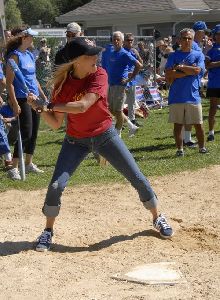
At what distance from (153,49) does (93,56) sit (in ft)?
49.4

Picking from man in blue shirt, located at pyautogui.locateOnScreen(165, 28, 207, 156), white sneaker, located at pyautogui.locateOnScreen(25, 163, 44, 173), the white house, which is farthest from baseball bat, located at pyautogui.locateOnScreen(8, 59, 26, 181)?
the white house

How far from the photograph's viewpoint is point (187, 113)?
9656 mm

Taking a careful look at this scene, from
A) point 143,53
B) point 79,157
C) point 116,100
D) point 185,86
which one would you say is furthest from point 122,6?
point 79,157

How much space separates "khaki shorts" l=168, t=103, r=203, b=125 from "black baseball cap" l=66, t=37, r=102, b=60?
15.5 ft

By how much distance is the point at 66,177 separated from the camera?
5398mm

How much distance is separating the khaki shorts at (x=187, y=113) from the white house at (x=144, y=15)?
19189 mm

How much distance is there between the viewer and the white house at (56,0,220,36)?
28.8 m

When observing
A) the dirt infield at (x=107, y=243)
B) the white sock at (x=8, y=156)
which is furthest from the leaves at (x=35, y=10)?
the dirt infield at (x=107, y=243)

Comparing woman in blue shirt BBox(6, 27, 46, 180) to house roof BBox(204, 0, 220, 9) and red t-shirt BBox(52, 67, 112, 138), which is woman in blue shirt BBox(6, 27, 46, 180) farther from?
house roof BBox(204, 0, 220, 9)

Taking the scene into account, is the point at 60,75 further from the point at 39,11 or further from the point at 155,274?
the point at 39,11

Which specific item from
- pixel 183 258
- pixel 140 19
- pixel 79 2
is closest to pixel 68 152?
pixel 183 258

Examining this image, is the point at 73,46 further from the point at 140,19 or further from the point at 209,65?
the point at 140,19

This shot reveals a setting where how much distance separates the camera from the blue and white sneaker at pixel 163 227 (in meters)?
5.71

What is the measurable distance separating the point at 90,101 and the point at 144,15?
25.1 meters
